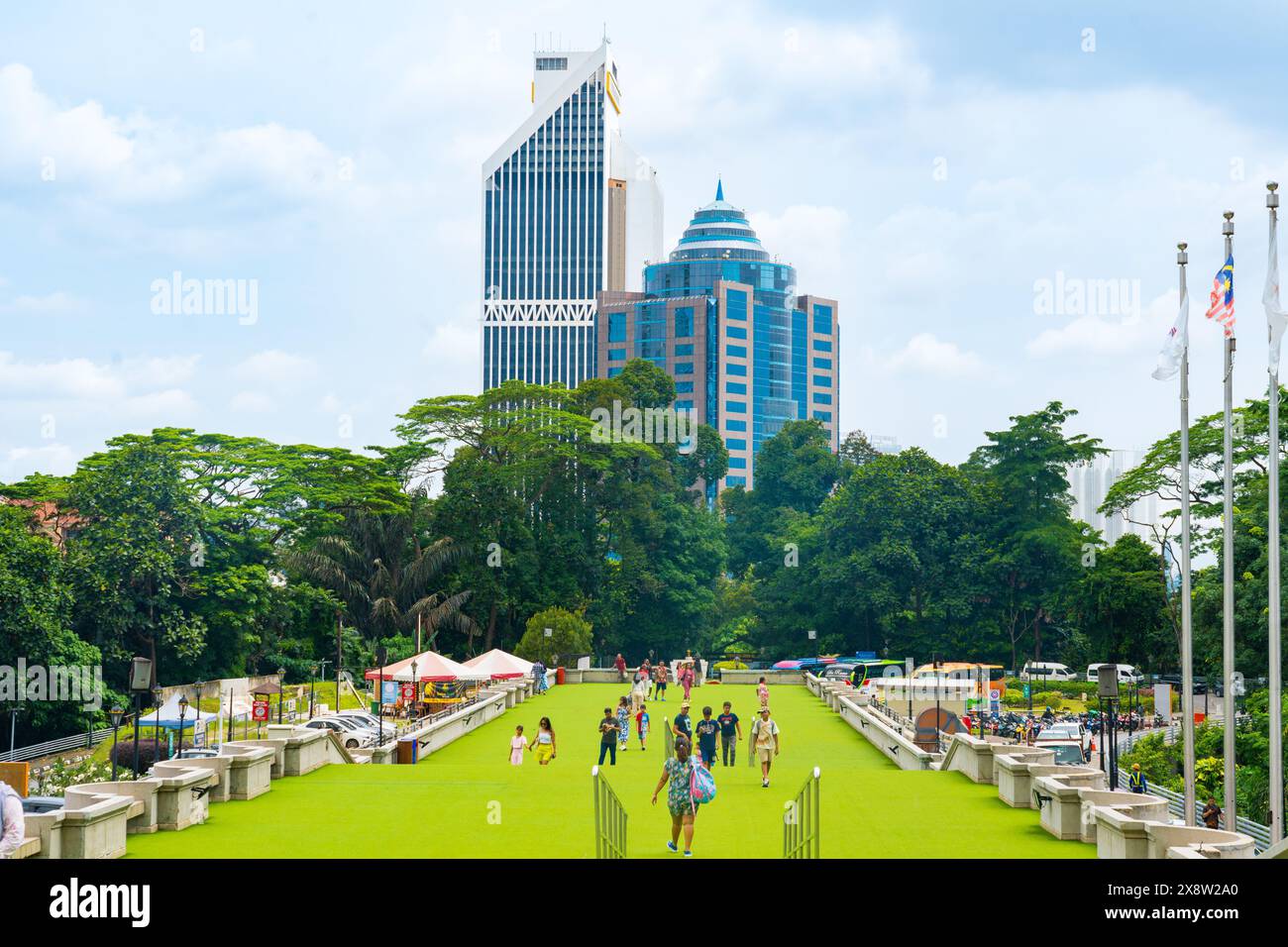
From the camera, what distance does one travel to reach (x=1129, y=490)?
7456cm

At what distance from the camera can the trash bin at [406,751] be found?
34094mm

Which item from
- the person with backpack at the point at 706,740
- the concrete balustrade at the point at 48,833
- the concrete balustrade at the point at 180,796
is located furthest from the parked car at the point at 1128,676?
the concrete balustrade at the point at 48,833

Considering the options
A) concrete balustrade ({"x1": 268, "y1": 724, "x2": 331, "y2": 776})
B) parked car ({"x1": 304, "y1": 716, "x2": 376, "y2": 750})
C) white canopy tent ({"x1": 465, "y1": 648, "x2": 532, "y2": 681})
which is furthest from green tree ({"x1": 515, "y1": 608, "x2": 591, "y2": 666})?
concrete balustrade ({"x1": 268, "y1": 724, "x2": 331, "y2": 776})

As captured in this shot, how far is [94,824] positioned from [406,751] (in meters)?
15.6

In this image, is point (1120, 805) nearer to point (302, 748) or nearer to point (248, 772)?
point (248, 772)

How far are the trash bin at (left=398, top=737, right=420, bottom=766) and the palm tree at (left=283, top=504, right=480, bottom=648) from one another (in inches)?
1612

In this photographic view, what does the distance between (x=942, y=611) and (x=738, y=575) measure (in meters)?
36.7

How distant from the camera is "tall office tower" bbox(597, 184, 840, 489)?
17675cm

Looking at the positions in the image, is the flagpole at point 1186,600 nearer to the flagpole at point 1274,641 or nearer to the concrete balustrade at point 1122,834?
the flagpole at point 1274,641

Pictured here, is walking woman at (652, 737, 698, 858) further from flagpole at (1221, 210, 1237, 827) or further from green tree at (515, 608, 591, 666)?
green tree at (515, 608, 591, 666)

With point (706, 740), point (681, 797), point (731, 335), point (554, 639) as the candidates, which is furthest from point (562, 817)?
point (731, 335)

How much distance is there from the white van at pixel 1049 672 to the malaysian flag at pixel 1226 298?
195 ft

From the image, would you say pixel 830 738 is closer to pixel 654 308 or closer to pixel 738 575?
pixel 738 575
